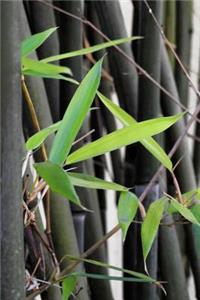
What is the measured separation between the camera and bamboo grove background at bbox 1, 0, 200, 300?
1.00 feet

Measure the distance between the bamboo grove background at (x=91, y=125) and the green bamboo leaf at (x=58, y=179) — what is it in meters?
0.02

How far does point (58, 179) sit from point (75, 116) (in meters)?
0.05

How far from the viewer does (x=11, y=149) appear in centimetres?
30

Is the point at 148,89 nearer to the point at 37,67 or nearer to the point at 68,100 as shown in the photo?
the point at 68,100

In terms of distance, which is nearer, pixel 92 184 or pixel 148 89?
pixel 92 184

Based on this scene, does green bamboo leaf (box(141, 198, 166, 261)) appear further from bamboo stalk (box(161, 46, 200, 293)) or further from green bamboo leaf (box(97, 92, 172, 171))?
bamboo stalk (box(161, 46, 200, 293))

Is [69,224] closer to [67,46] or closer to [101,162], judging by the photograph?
[67,46]

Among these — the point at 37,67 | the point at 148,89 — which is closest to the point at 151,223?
the point at 37,67

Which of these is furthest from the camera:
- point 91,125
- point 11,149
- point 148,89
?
point 91,125

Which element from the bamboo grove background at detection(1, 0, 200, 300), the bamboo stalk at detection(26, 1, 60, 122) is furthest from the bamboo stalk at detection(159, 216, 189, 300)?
the bamboo stalk at detection(26, 1, 60, 122)

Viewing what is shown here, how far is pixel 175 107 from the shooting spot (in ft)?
2.27

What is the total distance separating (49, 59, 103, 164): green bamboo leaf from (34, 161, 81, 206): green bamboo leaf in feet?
0.08

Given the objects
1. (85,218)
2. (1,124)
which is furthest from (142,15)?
(1,124)

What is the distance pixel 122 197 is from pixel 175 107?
337 millimetres
